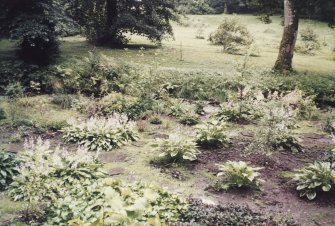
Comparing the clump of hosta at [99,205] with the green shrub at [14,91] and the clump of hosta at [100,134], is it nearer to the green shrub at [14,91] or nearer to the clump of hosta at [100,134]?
the clump of hosta at [100,134]

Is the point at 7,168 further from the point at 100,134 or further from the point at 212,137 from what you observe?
the point at 212,137

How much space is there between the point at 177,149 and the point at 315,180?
309cm

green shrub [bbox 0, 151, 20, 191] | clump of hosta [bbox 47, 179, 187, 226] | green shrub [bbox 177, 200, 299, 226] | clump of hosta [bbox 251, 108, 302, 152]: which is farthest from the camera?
clump of hosta [bbox 251, 108, 302, 152]

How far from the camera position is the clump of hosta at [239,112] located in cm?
1259

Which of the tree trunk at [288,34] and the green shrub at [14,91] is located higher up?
the tree trunk at [288,34]

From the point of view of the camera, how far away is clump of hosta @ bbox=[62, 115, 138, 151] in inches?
391

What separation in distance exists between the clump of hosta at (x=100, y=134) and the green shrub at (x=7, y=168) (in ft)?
6.13

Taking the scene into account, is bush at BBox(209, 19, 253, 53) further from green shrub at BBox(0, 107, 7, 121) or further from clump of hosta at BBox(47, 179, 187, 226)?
clump of hosta at BBox(47, 179, 187, 226)

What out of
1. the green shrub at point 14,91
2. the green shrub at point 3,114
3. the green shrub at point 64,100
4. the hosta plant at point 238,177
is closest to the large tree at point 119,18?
the green shrub at point 14,91

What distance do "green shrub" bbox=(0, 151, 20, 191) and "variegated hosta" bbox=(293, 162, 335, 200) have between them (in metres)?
5.70

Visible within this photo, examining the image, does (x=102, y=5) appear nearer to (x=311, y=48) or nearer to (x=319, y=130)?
(x=311, y=48)

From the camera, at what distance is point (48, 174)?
772 centimetres

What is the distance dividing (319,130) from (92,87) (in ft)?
26.6

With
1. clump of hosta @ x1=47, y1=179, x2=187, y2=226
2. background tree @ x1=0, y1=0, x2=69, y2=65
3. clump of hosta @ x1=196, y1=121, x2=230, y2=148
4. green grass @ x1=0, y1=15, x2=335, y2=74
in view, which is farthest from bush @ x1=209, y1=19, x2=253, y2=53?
clump of hosta @ x1=47, y1=179, x2=187, y2=226
